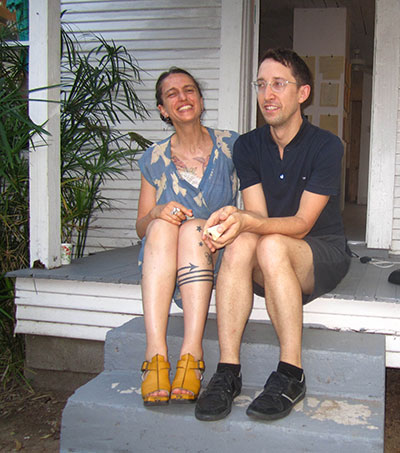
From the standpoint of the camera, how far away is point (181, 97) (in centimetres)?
222

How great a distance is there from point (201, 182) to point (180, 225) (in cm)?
31

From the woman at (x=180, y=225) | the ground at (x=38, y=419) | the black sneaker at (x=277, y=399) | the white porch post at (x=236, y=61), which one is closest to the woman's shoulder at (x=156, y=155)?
the woman at (x=180, y=225)

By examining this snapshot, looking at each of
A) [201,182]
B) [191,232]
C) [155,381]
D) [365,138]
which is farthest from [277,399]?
[365,138]

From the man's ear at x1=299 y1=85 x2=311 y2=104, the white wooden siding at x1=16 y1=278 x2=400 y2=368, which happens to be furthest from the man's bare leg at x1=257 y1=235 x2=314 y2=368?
the white wooden siding at x1=16 y1=278 x2=400 y2=368

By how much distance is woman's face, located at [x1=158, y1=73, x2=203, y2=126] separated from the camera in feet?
7.29

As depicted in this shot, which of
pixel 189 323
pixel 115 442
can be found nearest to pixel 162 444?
pixel 115 442

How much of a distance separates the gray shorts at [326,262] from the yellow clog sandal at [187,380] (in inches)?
16.6

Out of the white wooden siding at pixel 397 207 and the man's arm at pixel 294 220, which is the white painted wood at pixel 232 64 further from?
the man's arm at pixel 294 220

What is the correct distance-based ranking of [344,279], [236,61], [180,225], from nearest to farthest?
[180,225], [344,279], [236,61]

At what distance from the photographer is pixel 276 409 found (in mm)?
1669

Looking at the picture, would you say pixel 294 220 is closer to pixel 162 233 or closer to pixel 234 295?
pixel 234 295

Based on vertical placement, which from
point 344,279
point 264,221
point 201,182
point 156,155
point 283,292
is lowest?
point 344,279

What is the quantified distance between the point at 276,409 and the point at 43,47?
216cm

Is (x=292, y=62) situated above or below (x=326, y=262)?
above
